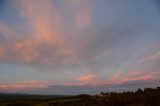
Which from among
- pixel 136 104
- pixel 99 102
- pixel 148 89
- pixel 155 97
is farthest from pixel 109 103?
pixel 148 89

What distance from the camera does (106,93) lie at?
1137 inches

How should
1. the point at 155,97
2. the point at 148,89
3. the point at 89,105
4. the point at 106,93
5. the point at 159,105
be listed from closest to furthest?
the point at 159,105, the point at 155,97, the point at 89,105, the point at 148,89, the point at 106,93

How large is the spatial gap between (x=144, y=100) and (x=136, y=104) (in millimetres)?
779

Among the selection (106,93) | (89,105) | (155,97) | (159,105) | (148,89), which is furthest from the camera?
(106,93)

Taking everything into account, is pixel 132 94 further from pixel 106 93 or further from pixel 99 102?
pixel 106 93

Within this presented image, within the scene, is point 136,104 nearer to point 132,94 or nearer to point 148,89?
point 132,94

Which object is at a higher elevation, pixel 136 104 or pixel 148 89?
pixel 148 89

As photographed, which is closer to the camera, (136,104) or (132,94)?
(136,104)

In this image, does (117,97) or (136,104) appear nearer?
(136,104)

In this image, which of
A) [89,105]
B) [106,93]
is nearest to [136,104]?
[89,105]

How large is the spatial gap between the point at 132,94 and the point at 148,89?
12.4ft

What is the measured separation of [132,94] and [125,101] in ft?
4.44

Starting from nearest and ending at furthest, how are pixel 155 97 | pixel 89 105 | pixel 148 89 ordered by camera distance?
pixel 155 97
pixel 89 105
pixel 148 89

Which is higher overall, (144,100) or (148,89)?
(148,89)
